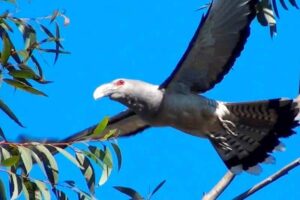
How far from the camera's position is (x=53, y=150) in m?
4.51

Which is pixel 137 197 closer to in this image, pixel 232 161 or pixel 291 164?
pixel 291 164

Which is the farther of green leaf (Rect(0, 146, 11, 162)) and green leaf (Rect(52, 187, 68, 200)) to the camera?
green leaf (Rect(52, 187, 68, 200))

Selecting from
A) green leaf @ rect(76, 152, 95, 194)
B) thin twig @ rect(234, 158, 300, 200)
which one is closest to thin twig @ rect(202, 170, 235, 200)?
thin twig @ rect(234, 158, 300, 200)

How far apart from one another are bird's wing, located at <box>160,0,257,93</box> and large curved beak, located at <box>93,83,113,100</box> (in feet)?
1.71

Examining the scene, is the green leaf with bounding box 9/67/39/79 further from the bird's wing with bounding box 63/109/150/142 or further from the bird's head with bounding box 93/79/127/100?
the bird's wing with bounding box 63/109/150/142

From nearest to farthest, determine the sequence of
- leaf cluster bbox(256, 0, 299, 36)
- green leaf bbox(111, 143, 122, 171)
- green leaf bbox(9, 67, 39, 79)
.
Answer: green leaf bbox(9, 67, 39, 79)
green leaf bbox(111, 143, 122, 171)
leaf cluster bbox(256, 0, 299, 36)

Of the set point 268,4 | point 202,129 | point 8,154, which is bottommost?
point 202,129

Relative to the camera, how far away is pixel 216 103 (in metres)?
6.11

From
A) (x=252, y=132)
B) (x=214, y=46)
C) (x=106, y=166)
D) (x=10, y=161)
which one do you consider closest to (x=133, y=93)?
(x=214, y=46)

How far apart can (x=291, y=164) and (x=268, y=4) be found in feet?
5.21

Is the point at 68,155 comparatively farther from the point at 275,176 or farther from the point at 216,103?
the point at 216,103

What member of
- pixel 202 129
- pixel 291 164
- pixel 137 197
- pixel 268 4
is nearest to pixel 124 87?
pixel 202 129

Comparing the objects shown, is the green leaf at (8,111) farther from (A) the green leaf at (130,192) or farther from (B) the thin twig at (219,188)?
(B) the thin twig at (219,188)

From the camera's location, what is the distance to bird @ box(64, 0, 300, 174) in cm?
579
